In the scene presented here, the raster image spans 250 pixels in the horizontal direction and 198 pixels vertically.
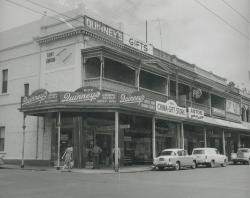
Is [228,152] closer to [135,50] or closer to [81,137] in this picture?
[135,50]

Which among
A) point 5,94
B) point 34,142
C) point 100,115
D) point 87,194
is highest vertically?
point 5,94

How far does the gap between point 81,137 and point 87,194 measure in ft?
50.7

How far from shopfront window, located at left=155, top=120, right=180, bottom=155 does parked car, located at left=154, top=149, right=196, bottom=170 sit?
5.55 m

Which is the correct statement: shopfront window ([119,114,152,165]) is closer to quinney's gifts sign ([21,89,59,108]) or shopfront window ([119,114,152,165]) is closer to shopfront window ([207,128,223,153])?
quinney's gifts sign ([21,89,59,108])

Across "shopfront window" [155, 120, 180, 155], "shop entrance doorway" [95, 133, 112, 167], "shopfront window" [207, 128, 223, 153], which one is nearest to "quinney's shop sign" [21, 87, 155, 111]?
"shop entrance doorway" [95, 133, 112, 167]

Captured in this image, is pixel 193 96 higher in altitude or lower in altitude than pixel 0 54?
lower

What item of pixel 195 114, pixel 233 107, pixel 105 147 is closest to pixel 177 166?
pixel 105 147

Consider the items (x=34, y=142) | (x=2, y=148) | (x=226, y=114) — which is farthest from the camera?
(x=226, y=114)

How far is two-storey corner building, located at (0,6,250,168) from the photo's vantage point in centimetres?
2697

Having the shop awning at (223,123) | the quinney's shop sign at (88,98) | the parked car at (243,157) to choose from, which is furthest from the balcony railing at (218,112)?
the quinney's shop sign at (88,98)

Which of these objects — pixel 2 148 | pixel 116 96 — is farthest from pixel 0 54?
pixel 116 96

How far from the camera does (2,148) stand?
33781 mm

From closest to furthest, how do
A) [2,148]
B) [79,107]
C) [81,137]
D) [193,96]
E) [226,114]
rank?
[79,107]
[81,137]
[2,148]
[193,96]
[226,114]

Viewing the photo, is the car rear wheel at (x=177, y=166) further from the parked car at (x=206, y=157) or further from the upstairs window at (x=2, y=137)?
the upstairs window at (x=2, y=137)
